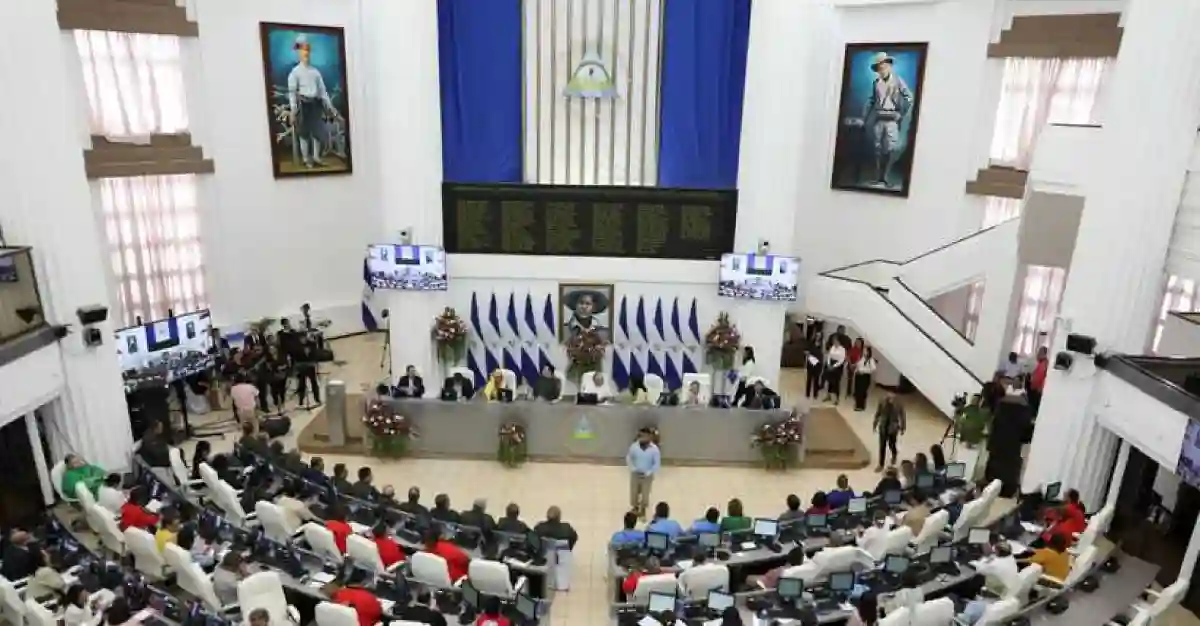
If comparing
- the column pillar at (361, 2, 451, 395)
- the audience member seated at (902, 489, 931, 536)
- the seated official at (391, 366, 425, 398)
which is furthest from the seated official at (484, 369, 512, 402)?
the audience member seated at (902, 489, 931, 536)

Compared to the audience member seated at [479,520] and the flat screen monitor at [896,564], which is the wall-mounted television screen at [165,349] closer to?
the audience member seated at [479,520]

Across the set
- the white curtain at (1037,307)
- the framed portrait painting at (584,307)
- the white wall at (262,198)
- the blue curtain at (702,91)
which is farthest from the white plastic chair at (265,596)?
the white curtain at (1037,307)

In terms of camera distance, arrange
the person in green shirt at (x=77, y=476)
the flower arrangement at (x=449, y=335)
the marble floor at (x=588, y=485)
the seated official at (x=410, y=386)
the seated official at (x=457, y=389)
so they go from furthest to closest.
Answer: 1. the flower arrangement at (x=449, y=335)
2. the seated official at (x=410, y=386)
3. the seated official at (x=457, y=389)
4. the marble floor at (x=588, y=485)
5. the person in green shirt at (x=77, y=476)

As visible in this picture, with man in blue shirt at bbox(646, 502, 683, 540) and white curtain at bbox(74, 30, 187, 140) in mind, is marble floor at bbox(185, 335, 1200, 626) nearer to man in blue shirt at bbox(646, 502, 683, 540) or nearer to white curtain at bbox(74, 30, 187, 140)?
man in blue shirt at bbox(646, 502, 683, 540)

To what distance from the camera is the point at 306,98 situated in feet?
66.1

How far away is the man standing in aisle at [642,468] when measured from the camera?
1287 cm

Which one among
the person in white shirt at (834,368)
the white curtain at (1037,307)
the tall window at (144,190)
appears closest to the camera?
the tall window at (144,190)

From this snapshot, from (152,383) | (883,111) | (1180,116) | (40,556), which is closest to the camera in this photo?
(40,556)

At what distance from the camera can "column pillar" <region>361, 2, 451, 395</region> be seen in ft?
53.1

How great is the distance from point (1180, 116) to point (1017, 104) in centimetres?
735

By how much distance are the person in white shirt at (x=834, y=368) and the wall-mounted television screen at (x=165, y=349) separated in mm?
12932

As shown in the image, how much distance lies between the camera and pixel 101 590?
30.2 ft

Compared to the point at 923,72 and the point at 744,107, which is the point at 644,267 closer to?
the point at 744,107

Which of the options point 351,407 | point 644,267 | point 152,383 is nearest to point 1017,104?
point 644,267
